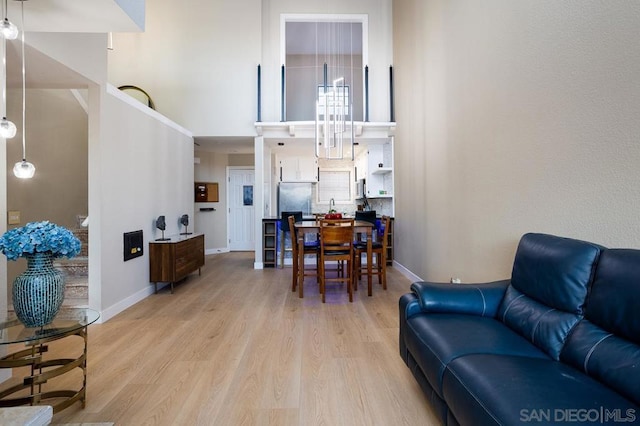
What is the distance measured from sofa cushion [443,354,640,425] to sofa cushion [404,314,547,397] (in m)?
0.06

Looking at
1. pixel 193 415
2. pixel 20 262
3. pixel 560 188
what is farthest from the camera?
pixel 20 262

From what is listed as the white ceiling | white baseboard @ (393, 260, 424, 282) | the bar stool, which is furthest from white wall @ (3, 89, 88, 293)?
white baseboard @ (393, 260, 424, 282)

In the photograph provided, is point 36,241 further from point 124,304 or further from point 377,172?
point 377,172

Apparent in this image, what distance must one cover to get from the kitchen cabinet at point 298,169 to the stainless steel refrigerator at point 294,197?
0.99 feet

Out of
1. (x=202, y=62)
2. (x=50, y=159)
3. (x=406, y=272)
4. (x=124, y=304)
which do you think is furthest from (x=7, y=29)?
(x=406, y=272)

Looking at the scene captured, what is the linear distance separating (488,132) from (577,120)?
833mm

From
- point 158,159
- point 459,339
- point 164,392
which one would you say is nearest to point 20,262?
point 158,159

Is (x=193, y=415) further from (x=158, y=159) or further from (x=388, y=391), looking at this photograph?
(x=158, y=159)

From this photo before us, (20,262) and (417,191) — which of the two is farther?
(417,191)

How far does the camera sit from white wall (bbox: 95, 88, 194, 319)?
306 cm

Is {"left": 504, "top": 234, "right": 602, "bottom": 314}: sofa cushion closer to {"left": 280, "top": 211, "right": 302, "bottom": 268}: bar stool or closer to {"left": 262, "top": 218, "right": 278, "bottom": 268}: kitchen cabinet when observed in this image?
{"left": 280, "top": 211, "right": 302, "bottom": 268}: bar stool

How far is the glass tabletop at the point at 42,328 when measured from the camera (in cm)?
147

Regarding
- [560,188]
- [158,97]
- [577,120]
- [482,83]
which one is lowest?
[560,188]

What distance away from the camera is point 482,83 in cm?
256
